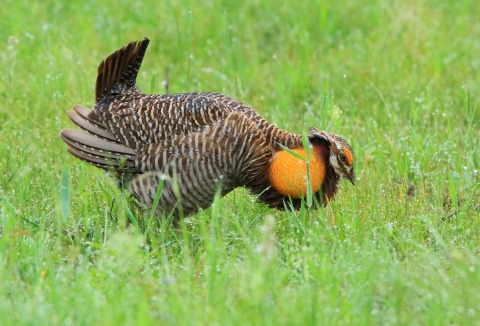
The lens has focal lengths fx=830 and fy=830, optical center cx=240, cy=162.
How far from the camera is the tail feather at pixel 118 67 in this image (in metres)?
5.55

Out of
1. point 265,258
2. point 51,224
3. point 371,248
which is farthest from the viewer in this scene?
point 51,224

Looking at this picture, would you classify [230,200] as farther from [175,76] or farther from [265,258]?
[175,76]

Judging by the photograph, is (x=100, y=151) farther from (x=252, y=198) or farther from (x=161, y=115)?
(x=252, y=198)

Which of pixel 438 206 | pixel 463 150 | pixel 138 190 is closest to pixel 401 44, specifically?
pixel 463 150

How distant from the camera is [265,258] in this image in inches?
149

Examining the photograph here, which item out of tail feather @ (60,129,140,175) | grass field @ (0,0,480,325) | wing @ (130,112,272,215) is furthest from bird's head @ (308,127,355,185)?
tail feather @ (60,129,140,175)

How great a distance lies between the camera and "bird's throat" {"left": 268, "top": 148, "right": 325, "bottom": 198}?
4941 millimetres

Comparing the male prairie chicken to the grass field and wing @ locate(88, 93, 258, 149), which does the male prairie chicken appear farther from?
the grass field

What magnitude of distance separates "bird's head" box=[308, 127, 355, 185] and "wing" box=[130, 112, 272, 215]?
0.31 m

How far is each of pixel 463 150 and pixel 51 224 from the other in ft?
10.1

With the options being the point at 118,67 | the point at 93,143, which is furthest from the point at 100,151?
the point at 118,67

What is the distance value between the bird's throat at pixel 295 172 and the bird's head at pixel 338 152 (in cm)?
8

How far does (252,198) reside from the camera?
5.62 meters

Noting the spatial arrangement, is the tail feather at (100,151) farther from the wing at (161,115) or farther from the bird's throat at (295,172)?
the bird's throat at (295,172)
